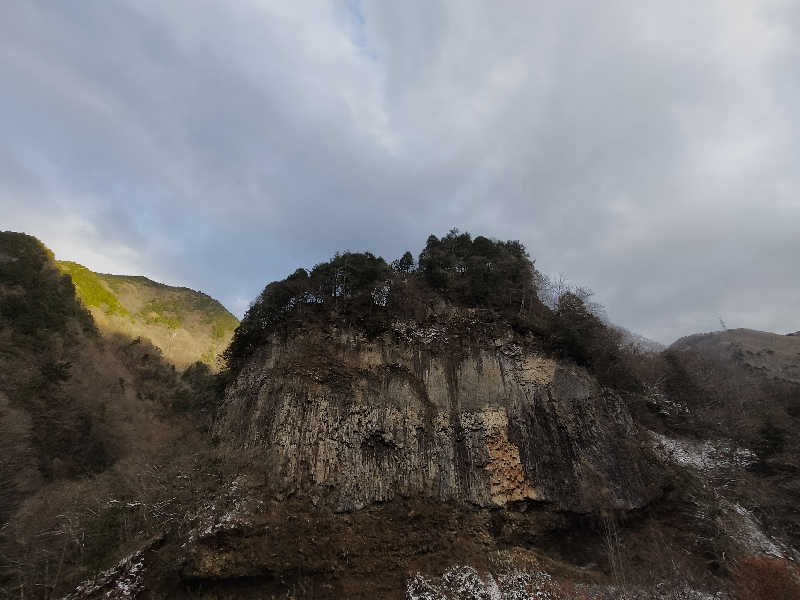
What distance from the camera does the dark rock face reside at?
17781 mm

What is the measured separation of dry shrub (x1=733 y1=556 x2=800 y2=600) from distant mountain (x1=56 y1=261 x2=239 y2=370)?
56614 millimetres

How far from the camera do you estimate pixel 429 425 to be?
19.6 metres

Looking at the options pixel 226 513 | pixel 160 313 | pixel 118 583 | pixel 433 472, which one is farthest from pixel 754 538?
pixel 160 313

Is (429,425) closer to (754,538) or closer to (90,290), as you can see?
(754,538)

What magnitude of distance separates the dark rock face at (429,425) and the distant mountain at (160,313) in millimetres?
38340

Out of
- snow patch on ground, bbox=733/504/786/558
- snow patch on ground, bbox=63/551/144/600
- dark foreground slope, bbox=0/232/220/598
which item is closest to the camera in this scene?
snow patch on ground, bbox=63/551/144/600

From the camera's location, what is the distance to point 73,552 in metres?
14.0

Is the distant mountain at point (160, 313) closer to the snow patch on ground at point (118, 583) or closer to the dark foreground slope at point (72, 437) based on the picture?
the dark foreground slope at point (72, 437)

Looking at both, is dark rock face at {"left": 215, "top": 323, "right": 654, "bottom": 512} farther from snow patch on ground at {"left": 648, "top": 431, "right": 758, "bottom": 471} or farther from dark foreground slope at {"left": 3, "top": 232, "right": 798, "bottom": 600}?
snow patch on ground at {"left": 648, "top": 431, "right": 758, "bottom": 471}

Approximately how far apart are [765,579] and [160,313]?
7362cm

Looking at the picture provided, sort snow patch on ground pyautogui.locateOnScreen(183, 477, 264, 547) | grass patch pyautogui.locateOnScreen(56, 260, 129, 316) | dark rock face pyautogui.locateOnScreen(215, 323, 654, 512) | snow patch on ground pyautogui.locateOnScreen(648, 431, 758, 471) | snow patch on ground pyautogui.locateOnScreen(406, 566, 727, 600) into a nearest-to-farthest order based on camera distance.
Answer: snow patch on ground pyautogui.locateOnScreen(183, 477, 264, 547) < snow patch on ground pyautogui.locateOnScreen(406, 566, 727, 600) < dark rock face pyautogui.locateOnScreen(215, 323, 654, 512) < snow patch on ground pyautogui.locateOnScreen(648, 431, 758, 471) < grass patch pyautogui.locateOnScreen(56, 260, 129, 316)

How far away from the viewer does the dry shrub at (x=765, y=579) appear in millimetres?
13477

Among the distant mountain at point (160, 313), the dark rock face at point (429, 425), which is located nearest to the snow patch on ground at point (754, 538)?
the dark rock face at point (429, 425)

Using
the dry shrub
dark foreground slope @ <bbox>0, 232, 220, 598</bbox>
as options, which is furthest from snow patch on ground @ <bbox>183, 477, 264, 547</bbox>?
the dry shrub
